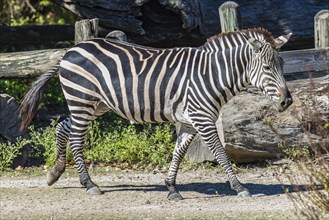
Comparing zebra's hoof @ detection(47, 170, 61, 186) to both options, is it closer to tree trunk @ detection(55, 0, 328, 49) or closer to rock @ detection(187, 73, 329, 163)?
rock @ detection(187, 73, 329, 163)

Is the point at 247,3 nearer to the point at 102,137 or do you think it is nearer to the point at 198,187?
the point at 102,137

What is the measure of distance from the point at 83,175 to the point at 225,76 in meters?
2.17

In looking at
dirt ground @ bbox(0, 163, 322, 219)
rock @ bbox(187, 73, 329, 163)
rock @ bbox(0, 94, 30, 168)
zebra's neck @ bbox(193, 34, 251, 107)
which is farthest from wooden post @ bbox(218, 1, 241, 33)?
rock @ bbox(0, 94, 30, 168)

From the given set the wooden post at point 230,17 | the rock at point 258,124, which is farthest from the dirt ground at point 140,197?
the wooden post at point 230,17

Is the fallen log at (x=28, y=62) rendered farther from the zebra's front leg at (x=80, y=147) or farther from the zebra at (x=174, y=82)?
the zebra's front leg at (x=80, y=147)

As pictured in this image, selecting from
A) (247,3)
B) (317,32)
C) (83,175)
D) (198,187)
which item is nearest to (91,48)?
(83,175)

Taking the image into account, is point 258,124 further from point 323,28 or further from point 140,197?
point 140,197

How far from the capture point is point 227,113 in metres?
11.0

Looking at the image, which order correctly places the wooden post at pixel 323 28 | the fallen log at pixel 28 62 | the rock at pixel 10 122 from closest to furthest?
the wooden post at pixel 323 28 < the rock at pixel 10 122 < the fallen log at pixel 28 62

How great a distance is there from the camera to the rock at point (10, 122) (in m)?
11.7

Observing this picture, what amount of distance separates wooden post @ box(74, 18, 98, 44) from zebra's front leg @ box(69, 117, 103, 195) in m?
1.94

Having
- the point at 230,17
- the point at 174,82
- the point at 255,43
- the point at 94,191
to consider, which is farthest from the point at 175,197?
the point at 230,17

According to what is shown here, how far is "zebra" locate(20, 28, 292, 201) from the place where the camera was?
9.55 metres

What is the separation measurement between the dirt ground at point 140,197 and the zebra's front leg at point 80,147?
114 millimetres
